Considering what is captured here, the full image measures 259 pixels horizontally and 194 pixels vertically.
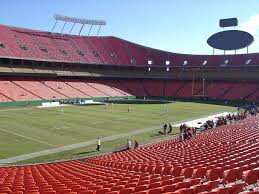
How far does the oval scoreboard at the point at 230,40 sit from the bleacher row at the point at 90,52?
10.4 feet

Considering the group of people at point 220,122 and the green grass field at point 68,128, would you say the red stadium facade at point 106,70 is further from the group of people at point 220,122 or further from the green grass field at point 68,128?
the group of people at point 220,122

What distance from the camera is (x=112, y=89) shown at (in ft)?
281

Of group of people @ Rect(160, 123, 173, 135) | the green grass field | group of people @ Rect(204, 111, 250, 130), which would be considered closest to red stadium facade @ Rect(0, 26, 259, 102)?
the green grass field

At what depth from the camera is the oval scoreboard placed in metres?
94.2

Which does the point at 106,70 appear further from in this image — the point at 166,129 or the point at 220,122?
the point at 220,122

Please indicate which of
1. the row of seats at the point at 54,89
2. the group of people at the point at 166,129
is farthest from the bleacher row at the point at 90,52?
the group of people at the point at 166,129

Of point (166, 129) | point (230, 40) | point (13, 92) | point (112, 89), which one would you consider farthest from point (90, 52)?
point (166, 129)

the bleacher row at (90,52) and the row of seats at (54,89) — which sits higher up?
the bleacher row at (90,52)

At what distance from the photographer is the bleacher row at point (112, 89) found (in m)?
65.9

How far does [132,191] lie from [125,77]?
84.8 meters

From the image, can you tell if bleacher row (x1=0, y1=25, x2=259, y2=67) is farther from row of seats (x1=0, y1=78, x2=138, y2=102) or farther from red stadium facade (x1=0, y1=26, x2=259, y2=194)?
row of seats (x1=0, y1=78, x2=138, y2=102)

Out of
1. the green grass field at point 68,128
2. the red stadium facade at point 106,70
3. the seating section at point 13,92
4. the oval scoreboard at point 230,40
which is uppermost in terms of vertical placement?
the oval scoreboard at point 230,40

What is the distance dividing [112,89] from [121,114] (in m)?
34.7

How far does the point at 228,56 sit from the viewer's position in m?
94.6
